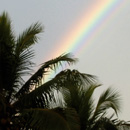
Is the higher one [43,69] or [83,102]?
[43,69]

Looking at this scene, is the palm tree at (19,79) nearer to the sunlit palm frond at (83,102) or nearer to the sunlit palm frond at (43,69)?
the sunlit palm frond at (43,69)

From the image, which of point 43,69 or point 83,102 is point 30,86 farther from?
point 83,102

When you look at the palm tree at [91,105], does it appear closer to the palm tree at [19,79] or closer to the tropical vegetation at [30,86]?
the tropical vegetation at [30,86]

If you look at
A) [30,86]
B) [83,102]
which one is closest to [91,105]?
[83,102]

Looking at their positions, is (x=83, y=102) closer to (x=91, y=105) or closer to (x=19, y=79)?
(x=91, y=105)

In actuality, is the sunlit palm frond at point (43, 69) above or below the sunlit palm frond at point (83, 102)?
above

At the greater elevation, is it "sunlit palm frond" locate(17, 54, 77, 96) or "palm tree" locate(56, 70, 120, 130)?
"sunlit palm frond" locate(17, 54, 77, 96)

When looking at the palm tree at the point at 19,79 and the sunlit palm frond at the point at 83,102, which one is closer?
the palm tree at the point at 19,79

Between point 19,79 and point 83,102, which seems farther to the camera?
point 83,102

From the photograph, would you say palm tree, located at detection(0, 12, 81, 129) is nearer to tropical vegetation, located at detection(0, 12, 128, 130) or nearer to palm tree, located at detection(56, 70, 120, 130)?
tropical vegetation, located at detection(0, 12, 128, 130)

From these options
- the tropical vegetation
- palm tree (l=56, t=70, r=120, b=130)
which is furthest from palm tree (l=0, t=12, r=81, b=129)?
palm tree (l=56, t=70, r=120, b=130)

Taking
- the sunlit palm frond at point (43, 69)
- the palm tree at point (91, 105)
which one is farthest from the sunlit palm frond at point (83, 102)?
the sunlit palm frond at point (43, 69)

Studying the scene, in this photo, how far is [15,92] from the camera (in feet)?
30.1

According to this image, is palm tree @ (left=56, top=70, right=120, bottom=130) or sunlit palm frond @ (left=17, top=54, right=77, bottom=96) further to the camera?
palm tree @ (left=56, top=70, right=120, bottom=130)
